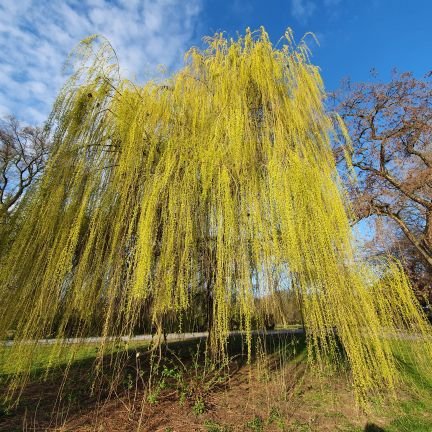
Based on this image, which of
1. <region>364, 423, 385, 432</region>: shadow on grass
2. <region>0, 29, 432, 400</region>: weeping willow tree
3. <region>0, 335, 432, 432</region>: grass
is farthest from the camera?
<region>364, 423, 385, 432</region>: shadow on grass

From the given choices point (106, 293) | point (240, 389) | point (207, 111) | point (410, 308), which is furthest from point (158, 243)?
point (410, 308)

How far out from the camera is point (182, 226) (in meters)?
2.65

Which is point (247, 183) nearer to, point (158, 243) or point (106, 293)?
point (158, 243)

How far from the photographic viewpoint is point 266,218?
2668mm

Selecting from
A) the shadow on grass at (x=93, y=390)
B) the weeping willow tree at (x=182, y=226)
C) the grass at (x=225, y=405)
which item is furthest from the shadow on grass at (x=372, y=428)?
the shadow on grass at (x=93, y=390)

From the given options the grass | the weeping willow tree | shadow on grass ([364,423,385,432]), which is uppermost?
the weeping willow tree

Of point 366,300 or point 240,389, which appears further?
point 240,389

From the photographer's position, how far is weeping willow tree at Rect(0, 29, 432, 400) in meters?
2.51

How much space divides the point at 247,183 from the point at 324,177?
2.32 ft

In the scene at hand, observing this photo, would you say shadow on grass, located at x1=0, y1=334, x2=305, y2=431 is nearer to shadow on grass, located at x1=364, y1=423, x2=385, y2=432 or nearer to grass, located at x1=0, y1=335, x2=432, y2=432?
grass, located at x1=0, y1=335, x2=432, y2=432

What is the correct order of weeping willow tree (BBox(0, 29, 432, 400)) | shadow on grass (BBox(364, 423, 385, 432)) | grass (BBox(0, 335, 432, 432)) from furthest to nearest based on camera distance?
shadow on grass (BBox(364, 423, 385, 432)), grass (BBox(0, 335, 432, 432)), weeping willow tree (BBox(0, 29, 432, 400))

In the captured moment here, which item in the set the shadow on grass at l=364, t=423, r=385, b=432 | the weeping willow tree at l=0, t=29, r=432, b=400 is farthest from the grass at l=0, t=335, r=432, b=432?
the weeping willow tree at l=0, t=29, r=432, b=400

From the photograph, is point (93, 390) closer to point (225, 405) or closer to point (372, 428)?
point (225, 405)

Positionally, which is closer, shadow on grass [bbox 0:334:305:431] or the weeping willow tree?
the weeping willow tree
